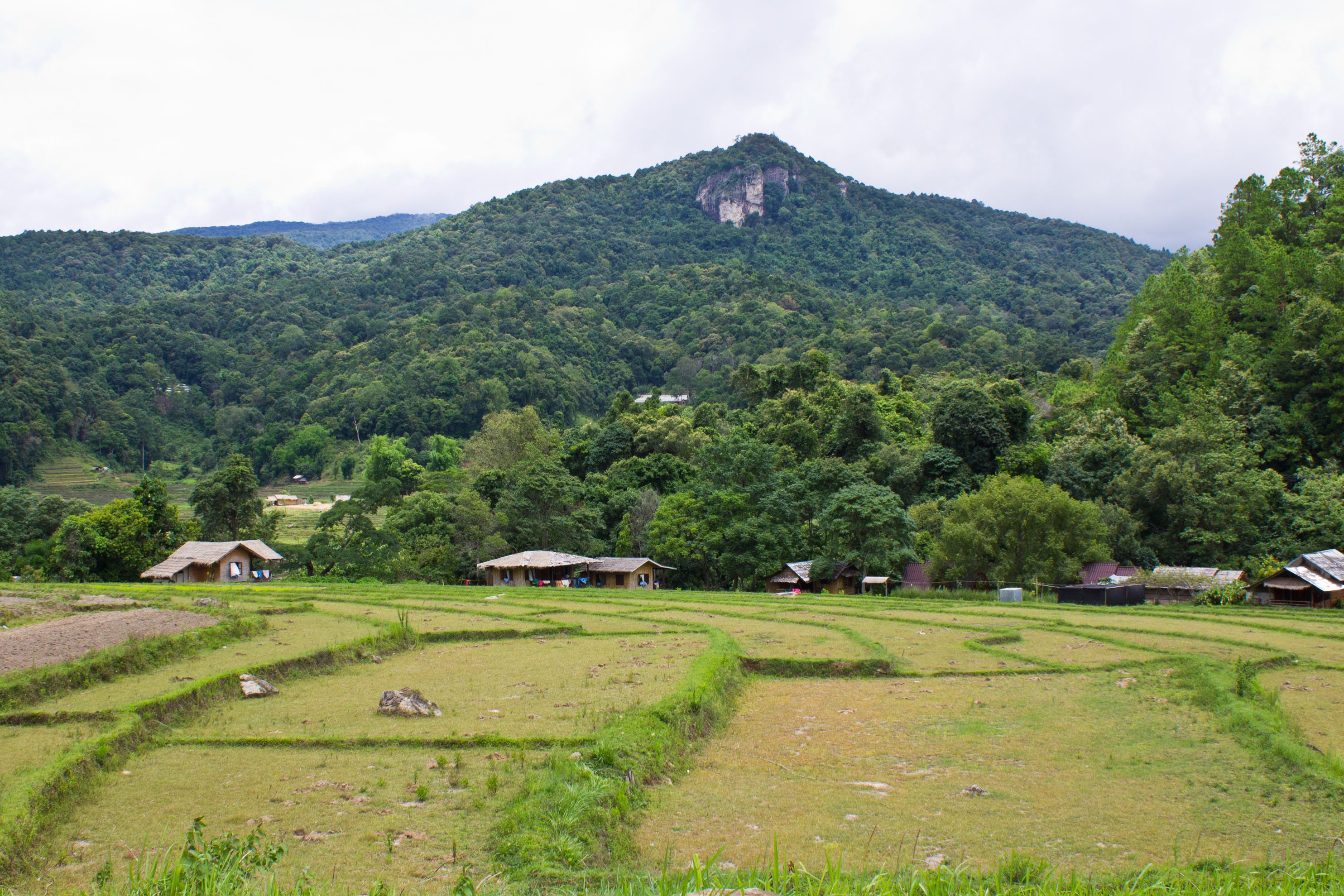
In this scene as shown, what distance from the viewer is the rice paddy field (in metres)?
8.48

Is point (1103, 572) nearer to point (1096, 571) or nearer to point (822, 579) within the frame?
point (1096, 571)

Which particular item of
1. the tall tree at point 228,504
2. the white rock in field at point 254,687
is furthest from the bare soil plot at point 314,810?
the tall tree at point 228,504

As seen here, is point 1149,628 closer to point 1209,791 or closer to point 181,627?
point 1209,791

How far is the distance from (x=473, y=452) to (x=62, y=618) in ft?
143

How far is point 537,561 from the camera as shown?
145ft

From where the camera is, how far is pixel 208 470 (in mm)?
87375

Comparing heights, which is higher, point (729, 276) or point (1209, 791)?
point (729, 276)

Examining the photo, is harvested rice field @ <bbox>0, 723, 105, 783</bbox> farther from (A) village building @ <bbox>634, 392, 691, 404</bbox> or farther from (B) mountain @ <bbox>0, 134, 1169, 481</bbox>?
(A) village building @ <bbox>634, 392, 691, 404</bbox>

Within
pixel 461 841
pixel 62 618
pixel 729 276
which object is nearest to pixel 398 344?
pixel 729 276

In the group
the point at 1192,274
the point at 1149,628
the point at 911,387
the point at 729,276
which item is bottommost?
the point at 1149,628

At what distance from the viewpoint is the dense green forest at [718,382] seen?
4275cm

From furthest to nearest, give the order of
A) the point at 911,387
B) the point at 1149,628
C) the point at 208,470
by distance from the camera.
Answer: the point at 208,470
the point at 911,387
the point at 1149,628

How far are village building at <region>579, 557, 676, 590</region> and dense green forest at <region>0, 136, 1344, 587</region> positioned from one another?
137cm

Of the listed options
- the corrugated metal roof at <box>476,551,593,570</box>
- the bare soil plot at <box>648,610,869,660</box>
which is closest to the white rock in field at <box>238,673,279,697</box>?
the bare soil plot at <box>648,610,869,660</box>
